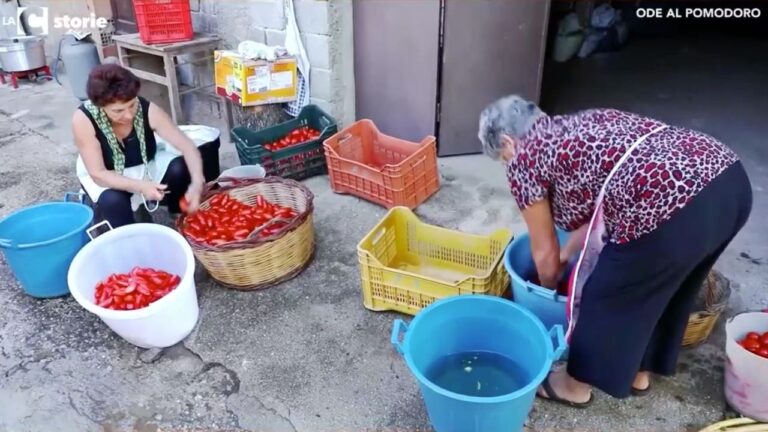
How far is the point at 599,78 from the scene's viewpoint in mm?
5270

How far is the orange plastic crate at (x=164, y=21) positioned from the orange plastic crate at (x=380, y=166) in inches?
58.1

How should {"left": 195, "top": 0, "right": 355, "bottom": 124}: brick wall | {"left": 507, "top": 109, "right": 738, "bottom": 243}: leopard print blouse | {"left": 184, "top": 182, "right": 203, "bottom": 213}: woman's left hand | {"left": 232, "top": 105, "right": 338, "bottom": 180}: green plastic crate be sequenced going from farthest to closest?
{"left": 195, "top": 0, "right": 355, "bottom": 124}: brick wall, {"left": 232, "top": 105, "right": 338, "bottom": 180}: green plastic crate, {"left": 184, "top": 182, "right": 203, "bottom": 213}: woman's left hand, {"left": 507, "top": 109, "right": 738, "bottom": 243}: leopard print blouse

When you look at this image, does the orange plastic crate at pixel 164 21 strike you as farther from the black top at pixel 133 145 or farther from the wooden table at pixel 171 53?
the black top at pixel 133 145

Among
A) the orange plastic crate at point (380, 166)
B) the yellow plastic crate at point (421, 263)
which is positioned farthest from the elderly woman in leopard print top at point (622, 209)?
the orange plastic crate at point (380, 166)

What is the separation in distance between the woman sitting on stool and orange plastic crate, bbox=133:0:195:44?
1380 mm

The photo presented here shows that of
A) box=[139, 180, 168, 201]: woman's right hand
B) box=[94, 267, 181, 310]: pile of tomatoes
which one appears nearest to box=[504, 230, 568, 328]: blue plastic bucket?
box=[94, 267, 181, 310]: pile of tomatoes

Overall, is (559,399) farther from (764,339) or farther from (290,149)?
(290,149)

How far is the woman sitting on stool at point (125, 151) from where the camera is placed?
7.69 feet

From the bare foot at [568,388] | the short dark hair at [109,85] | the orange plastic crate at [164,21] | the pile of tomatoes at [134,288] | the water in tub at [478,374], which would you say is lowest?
the bare foot at [568,388]

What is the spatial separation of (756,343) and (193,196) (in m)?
2.28

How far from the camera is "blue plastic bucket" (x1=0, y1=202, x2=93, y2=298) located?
2.39 m

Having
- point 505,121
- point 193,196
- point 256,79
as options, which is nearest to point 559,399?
point 505,121

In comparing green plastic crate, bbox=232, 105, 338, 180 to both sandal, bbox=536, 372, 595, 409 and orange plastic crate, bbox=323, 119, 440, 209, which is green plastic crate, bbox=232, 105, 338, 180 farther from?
sandal, bbox=536, 372, 595, 409

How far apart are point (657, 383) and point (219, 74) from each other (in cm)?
295
